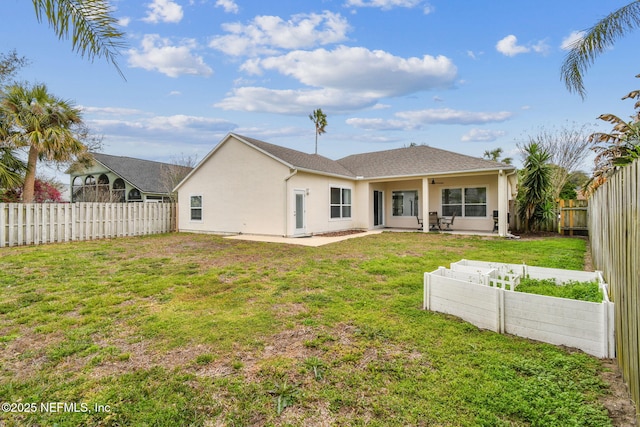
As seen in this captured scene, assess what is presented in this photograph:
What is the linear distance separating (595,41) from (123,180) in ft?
86.9

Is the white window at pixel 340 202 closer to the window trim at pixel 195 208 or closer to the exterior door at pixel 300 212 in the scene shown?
the exterior door at pixel 300 212

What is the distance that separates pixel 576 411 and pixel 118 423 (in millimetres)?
3204

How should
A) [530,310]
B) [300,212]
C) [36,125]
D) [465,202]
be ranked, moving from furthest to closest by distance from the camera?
[465,202] → [300,212] → [36,125] → [530,310]

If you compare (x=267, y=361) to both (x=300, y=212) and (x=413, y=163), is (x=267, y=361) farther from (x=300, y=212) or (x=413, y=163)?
(x=413, y=163)

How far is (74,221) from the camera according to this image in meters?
12.4

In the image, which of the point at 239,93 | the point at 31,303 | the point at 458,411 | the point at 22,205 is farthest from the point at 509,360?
the point at 239,93

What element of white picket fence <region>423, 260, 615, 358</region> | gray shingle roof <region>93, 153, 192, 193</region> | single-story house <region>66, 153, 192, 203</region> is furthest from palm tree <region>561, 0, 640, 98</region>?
gray shingle roof <region>93, 153, 192, 193</region>

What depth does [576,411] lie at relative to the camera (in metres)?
2.14

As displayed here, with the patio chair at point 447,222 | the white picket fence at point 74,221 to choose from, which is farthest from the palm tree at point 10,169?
the patio chair at point 447,222

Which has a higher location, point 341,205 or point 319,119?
point 319,119

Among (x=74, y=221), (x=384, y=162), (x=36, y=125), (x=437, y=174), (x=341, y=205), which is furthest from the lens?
(x=384, y=162)

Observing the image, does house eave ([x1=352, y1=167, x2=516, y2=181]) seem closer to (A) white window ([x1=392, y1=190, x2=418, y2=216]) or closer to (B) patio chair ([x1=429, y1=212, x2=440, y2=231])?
(B) patio chair ([x1=429, y1=212, x2=440, y2=231])

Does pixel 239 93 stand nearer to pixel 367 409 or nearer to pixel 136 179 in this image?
pixel 136 179

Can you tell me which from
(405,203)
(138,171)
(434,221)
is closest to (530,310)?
(434,221)
